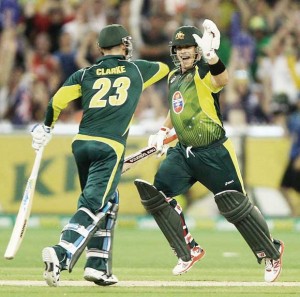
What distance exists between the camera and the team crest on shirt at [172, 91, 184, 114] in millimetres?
8773

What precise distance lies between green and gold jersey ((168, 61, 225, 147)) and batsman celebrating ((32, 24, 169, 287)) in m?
0.33

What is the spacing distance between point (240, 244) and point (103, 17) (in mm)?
5366

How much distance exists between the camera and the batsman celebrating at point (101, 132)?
8156 millimetres

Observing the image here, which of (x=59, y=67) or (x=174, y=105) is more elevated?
(x=174, y=105)

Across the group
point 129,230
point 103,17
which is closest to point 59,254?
point 129,230

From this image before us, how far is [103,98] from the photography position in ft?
27.4

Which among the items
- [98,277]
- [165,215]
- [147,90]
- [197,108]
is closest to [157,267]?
[165,215]

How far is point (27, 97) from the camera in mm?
15586

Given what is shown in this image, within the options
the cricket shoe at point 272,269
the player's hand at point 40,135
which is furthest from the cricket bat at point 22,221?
the cricket shoe at point 272,269

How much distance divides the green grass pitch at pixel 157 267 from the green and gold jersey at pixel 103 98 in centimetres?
117

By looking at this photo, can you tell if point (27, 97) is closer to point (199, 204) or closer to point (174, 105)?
point (199, 204)

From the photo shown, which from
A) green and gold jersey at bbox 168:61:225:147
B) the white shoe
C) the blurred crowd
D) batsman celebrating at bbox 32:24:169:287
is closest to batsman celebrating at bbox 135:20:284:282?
green and gold jersey at bbox 168:61:225:147

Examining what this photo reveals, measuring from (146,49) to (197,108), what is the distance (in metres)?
7.73

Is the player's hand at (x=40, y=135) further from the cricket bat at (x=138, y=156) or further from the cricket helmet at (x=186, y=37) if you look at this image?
the cricket helmet at (x=186, y=37)
